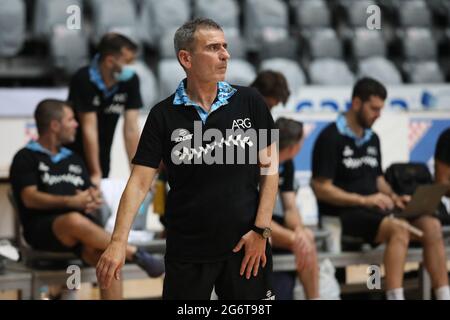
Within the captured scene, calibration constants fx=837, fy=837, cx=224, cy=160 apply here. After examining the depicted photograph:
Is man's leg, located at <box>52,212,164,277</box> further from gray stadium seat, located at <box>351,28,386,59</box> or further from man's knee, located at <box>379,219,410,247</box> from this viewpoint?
gray stadium seat, located at <box>351,28,386,59</box>

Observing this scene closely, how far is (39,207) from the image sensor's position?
197 inches

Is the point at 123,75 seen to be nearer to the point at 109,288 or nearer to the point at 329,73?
the point at 109,288

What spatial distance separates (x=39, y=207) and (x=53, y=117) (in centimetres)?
56

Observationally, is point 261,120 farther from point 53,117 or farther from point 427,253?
point 427,253

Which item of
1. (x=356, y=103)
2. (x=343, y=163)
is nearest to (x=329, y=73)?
(x=356, y=103)

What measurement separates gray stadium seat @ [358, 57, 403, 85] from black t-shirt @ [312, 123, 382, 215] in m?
3.69

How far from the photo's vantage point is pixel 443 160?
6.02m

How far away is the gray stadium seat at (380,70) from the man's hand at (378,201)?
385cm

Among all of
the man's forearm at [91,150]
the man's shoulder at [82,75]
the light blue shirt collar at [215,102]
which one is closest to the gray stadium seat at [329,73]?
the man's shoulder at [82,75]

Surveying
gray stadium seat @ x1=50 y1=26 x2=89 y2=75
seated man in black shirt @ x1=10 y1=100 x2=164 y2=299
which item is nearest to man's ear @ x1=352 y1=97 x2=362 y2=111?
seated man in black shirt @ x1=10 y1=100 x2=164 y2=299

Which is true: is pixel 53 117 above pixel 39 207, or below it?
above

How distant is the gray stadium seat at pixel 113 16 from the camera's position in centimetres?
867
